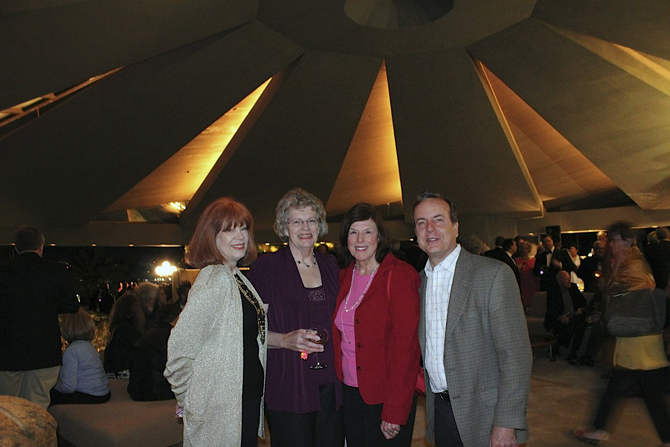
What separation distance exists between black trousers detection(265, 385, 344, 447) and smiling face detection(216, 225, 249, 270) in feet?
2.57

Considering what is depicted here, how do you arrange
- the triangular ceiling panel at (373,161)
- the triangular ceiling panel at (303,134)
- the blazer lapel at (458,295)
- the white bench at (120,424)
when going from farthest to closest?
the triangular ceiling panel at (373,161), the triangular ceiling panel at (303,134), the white bench at (120,424), the blazer lapel at (458,295)

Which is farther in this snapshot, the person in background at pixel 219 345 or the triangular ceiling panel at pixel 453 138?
the triangular ceiling panel at pixel 453 138

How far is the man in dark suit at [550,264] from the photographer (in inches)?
293

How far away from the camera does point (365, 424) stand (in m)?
2.53

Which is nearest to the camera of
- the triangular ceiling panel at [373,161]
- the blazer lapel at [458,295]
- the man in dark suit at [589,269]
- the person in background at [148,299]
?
the blazer lapel at [458,295]

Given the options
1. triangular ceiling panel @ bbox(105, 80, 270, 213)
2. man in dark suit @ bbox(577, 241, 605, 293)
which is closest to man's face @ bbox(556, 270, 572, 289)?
man in dark suit @ bbox(577, 241, 605, 293)

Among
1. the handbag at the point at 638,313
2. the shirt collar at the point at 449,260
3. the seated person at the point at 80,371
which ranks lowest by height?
the seated person at the point at 80,371

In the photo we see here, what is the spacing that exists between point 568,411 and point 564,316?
95.7 inches

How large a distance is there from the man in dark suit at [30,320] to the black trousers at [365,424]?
8.91ft

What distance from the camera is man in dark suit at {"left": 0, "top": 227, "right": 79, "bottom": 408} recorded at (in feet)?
13.3

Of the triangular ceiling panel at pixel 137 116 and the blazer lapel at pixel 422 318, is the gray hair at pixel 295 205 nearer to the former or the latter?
the blazer lapel at pixel 422 318

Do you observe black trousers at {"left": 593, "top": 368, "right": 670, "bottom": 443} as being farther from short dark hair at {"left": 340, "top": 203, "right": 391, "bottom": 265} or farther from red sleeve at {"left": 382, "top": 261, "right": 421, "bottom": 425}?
short dark hair at {"left": 340, "top": 203, "right": 391, "bottom": 265}

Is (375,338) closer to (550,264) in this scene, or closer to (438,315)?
(438,315)

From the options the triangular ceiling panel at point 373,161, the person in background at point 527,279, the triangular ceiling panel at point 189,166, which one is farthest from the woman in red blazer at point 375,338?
the triangular ceiling panel at point 189,166
